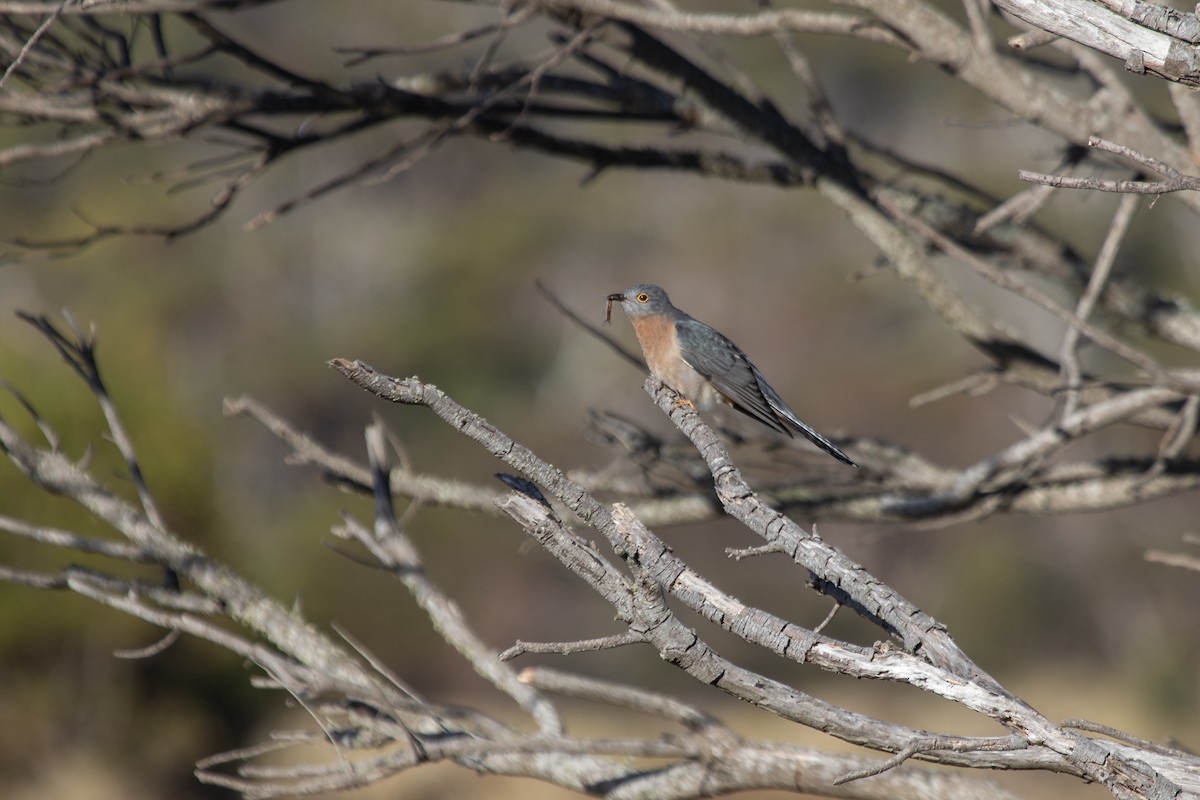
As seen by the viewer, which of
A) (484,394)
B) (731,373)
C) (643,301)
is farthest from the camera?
(484,394)

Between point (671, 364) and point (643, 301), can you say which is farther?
point (643, 301)

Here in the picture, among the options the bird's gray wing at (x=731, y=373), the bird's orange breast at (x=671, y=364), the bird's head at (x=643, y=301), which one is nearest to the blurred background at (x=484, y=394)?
the bird's orange breast at (x=671, y=364)

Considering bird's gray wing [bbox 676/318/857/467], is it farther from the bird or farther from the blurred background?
the blurred background

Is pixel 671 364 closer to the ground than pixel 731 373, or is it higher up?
closer to the ground

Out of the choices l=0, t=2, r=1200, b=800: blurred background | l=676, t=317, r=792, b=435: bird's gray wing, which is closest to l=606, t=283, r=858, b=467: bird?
l=676, t=317, r=792, b=435: bird's gray wing

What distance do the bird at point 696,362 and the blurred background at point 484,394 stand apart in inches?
21.4

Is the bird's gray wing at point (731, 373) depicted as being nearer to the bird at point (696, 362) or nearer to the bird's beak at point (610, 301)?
the bird at point (696, 362)

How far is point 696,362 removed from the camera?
5199mm

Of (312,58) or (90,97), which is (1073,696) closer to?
(90,97)

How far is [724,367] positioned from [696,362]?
0.14 meters

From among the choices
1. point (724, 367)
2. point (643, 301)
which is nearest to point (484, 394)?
point (643, 301)

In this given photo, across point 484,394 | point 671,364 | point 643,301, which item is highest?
point 643,301

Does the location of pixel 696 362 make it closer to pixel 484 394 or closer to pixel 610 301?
pixel 610 301

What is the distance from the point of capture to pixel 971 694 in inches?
76.6
